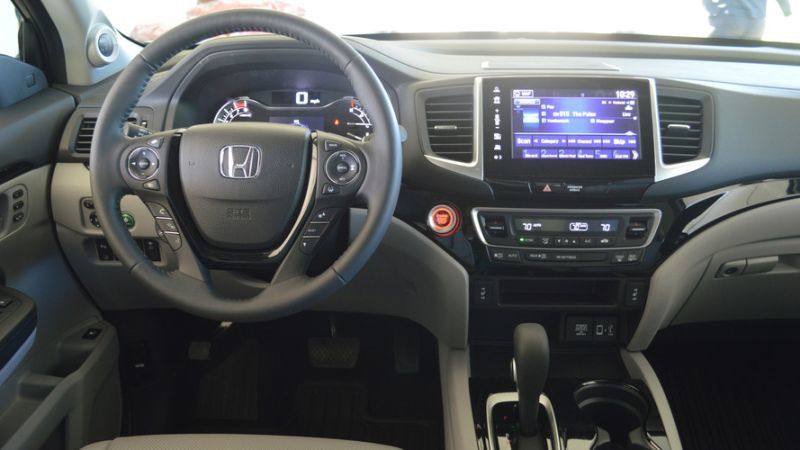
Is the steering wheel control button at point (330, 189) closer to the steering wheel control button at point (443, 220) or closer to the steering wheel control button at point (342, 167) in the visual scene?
the steering wheel control button at point (342, 167)

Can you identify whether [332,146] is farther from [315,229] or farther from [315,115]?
[315,115]

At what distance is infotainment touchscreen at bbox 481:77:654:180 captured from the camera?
1469mm

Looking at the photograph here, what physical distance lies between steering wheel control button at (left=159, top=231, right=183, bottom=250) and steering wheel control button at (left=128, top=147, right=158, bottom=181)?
11 cm

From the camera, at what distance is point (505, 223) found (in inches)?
59.9

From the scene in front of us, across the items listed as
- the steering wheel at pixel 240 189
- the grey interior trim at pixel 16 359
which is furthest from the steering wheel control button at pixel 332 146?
the grey interior trim at pixel 16 359

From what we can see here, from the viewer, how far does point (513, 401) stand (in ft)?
5.09

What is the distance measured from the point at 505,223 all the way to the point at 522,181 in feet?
0.36

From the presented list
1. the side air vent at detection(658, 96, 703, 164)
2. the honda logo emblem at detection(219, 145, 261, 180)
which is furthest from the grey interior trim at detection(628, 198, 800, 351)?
the honda logo emblem at detection(219, 145, 261, 180)

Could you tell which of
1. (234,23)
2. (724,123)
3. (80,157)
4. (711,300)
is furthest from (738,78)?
(80,157)

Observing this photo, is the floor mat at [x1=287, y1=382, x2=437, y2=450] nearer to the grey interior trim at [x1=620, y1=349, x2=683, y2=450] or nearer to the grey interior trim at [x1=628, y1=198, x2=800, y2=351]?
the grey interior trim at [x1=620, y1=349, x2=683, y2=450]

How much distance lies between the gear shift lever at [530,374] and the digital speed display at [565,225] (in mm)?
237

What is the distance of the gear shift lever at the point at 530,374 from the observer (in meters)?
1.36

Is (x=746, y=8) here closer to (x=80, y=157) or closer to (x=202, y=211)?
(x=202, y=211)

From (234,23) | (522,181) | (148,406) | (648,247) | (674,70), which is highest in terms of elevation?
(234,23)
